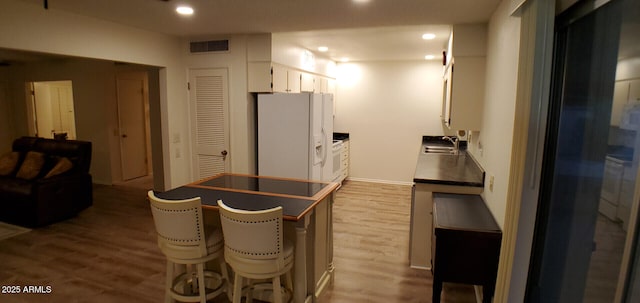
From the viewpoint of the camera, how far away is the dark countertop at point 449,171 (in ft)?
9.88

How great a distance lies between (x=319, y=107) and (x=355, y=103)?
2758 millimetres

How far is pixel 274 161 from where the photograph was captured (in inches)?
167

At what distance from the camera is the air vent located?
169 inches

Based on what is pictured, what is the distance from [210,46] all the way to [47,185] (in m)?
2.59

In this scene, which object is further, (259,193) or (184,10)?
(184,10)

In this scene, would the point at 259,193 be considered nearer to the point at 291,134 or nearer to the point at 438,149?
the point at 291,134

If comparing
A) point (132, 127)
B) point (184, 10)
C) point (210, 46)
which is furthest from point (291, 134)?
point (132, 127)

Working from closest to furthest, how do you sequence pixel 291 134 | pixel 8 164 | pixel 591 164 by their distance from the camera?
pixel 591 164
pixel 291 134
pixel 8 164

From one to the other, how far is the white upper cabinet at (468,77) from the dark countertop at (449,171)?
445 millimetres

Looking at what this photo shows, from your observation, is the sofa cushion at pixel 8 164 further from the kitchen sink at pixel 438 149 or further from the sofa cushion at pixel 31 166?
the kitchen sink at pixel 438 149

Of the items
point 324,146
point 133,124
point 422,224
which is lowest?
point 422,224

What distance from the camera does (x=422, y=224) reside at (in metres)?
3.20

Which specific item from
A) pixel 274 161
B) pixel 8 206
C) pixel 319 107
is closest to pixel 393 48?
pixel 319 107

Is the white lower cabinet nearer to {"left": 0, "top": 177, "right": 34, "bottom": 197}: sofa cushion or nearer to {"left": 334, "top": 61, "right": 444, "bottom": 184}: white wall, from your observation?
{"left": 334, "top": 61, "right": 444, "bottom": 184}: white wall
